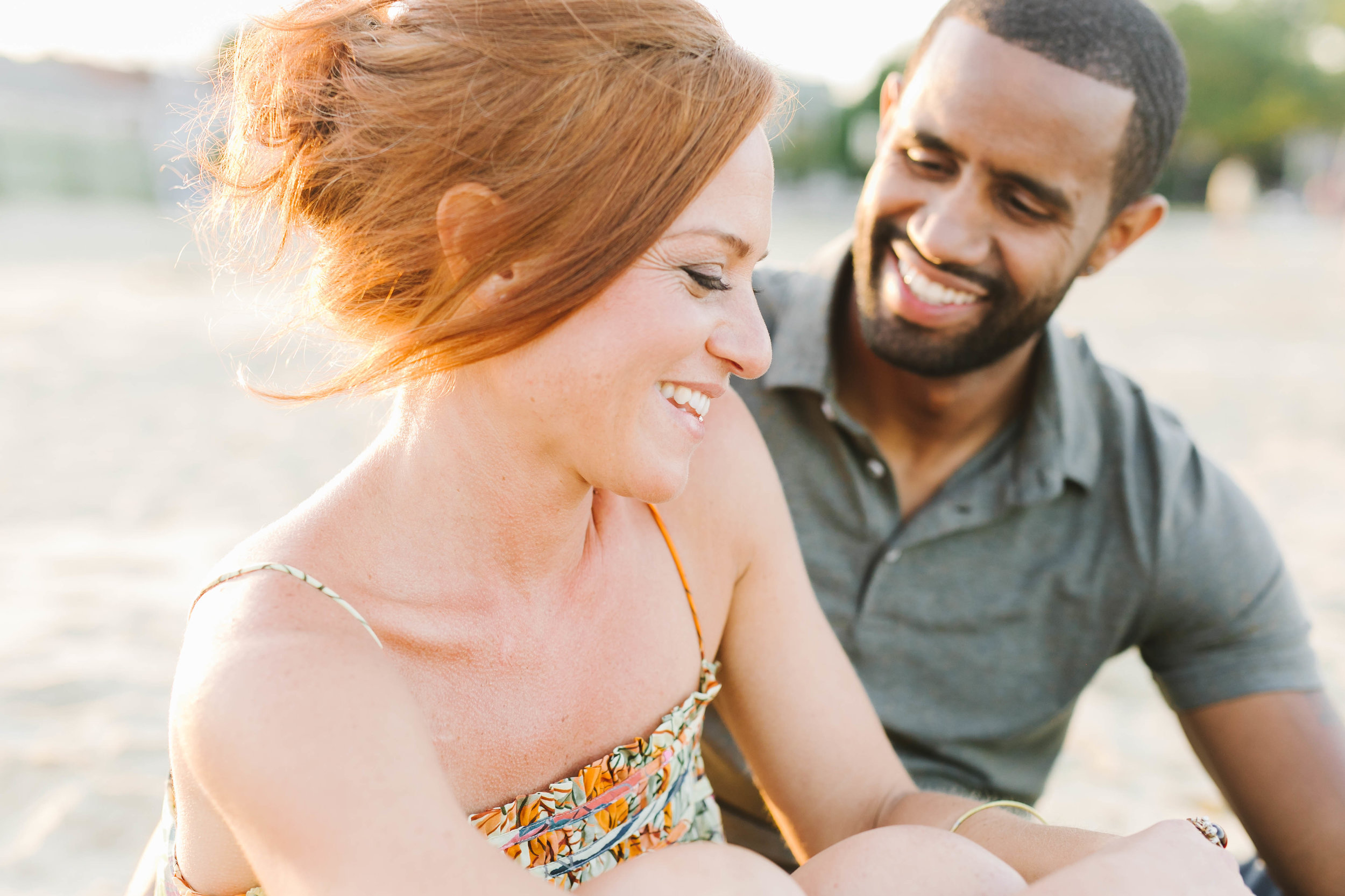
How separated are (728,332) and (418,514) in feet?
1.71

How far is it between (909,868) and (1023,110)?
187cm

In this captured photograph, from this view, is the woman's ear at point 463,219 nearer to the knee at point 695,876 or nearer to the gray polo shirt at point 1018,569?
the knee at point 695,876

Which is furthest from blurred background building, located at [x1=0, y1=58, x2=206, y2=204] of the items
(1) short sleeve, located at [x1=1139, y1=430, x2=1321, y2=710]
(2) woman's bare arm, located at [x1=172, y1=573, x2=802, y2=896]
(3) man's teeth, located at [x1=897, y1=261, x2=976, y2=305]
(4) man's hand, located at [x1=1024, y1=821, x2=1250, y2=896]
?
(4) man's hand, located at [x1=1024, y1=821, x2=1250, y2=896]

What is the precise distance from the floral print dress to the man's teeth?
4.06 feet

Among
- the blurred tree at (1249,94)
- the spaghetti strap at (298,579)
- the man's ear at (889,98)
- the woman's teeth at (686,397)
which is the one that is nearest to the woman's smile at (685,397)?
the woman's teeth at (686,397)

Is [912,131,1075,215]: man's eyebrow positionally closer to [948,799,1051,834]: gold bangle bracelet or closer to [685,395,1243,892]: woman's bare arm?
[685,395,1243,892]: woman's bare arm

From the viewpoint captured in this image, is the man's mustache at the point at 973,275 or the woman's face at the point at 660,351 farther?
the man's mustache at the point at 973,275

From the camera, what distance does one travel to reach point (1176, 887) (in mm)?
1436

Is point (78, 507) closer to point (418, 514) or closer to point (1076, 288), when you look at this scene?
point (418, 514)

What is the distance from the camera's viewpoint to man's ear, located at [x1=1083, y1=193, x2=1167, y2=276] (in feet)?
9.91

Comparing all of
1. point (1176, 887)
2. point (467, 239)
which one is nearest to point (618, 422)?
point (467, 239)

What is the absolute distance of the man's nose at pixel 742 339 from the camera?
5.12ft

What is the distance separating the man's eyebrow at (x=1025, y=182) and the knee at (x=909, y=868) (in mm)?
1729

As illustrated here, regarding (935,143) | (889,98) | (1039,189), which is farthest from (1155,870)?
(889,98)
